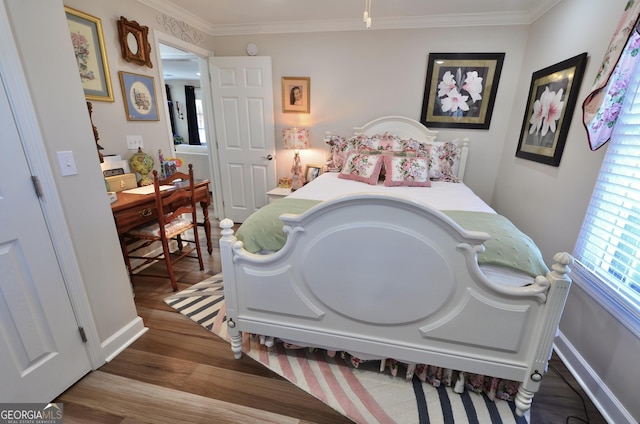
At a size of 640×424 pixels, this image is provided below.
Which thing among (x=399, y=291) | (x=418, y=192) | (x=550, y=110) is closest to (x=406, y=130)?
(x=418, y=192)

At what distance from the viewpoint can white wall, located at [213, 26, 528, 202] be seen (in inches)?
110

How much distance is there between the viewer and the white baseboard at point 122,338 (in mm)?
1559

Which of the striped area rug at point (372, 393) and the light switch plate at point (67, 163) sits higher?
the light switch plate at point (67, 163)

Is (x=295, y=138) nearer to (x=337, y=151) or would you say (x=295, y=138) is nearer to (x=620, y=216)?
(x=337, y=151)

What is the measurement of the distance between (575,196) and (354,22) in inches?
103

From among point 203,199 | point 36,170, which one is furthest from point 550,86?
point 36,170

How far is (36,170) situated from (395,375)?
2023 millimetres

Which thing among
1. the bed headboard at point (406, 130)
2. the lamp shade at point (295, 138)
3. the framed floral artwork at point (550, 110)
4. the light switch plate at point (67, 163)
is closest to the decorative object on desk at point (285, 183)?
the lamp shade at point (295, 138)

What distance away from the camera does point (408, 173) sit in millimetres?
2461

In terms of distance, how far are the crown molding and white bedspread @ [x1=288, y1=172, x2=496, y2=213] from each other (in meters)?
1.67

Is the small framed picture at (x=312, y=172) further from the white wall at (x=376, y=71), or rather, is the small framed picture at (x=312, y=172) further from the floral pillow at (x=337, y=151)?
the floral pillow at (x=337, y=151)

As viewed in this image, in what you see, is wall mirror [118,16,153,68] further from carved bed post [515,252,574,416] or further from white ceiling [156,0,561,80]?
carved bed post [515,252,574,416]

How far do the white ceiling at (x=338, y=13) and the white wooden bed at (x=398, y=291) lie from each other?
240 centimetres

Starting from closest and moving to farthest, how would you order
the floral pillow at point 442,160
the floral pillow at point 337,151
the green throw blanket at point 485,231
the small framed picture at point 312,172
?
1. the green throw blanket at point 485,231
2. the floral pillow at point 442,160
3. the floral pillow at point 337,151
4. the small framed picture at point 312,172
